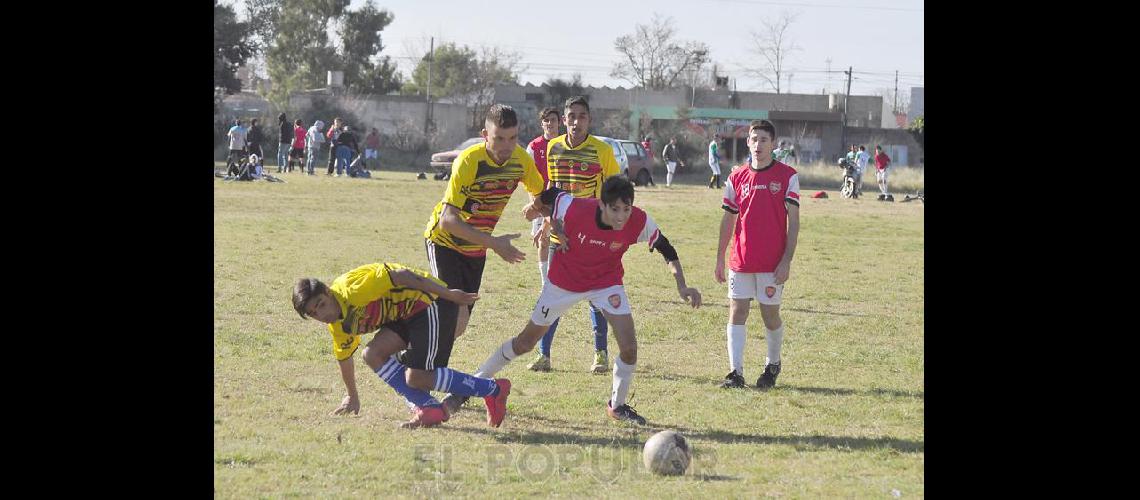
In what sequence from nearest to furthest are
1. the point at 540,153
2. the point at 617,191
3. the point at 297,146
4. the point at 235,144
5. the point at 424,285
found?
the point at 424,285
the point at 617,191
the point at 540,153
the point at 235,144
the point at 297,146

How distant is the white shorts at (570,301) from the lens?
7172 mm

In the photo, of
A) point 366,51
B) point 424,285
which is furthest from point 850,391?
point 366,51

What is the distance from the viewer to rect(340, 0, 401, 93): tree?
73.3 meters

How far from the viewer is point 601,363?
29.1ft

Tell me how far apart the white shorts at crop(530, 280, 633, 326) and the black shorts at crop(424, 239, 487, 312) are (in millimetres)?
450

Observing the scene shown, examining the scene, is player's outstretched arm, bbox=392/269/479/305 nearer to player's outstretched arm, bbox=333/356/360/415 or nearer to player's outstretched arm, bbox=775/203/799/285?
player's outstretched arm, bbox=333/356/360/415

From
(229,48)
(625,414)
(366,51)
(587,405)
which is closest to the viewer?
(625,414)

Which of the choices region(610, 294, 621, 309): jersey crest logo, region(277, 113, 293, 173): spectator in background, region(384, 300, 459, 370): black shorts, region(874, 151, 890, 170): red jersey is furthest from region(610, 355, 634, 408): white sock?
region(874, 151, 890, 170): red jersey

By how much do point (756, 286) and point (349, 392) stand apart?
301 cm

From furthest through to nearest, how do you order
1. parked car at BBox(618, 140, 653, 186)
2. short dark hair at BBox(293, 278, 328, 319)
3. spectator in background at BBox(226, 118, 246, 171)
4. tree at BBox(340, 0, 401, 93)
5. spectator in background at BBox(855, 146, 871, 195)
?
tree at BBox(340, 0, 401, 93), parked car at BBox(618, 140, 653, 186), spectator in background at BBox(855, 146, 871, 195), spectator in background at BBox(226, 118, 246, 171), short dark hair at BBox(293, 278, 328, 319)

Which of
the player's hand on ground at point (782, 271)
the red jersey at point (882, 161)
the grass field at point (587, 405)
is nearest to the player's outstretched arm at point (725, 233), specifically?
the player's hand on ground at point (782, 271)

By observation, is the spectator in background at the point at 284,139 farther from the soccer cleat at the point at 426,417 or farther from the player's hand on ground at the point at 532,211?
the soccer cleat at the point at 426,417

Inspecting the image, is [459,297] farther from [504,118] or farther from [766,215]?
[766,215]
